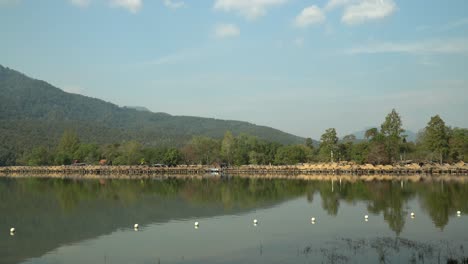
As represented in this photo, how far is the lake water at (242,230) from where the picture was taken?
16.6m

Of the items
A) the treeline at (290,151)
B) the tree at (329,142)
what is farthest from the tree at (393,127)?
the tree at (329,142)

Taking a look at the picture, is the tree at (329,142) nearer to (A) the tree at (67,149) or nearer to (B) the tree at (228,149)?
(B) the tree at (228,149)

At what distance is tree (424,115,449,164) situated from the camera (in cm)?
6538

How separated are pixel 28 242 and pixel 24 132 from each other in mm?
120885

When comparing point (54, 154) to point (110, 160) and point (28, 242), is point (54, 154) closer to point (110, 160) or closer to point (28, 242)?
point (110, 160)

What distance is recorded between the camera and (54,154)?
347 ft

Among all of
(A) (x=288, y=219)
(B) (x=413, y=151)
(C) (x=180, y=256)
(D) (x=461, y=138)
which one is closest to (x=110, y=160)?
(B) (x=413, y=151)

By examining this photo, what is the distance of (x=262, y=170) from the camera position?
3255 inches

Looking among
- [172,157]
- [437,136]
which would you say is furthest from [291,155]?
[437,136]

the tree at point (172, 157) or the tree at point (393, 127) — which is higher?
the tree at point (393, 127)

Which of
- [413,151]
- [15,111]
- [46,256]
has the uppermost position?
[15,111]

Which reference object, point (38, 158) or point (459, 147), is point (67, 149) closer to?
point (38, 158)

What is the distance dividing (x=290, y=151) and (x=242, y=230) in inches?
2502

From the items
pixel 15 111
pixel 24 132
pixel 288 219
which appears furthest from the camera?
pixel 15 111
